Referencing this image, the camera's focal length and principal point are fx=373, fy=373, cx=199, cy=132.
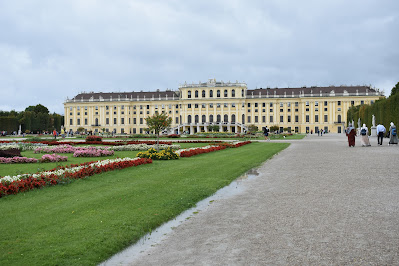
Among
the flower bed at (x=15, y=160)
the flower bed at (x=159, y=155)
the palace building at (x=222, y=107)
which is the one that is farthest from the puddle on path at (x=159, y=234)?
the palace building at (x=222, y=107)

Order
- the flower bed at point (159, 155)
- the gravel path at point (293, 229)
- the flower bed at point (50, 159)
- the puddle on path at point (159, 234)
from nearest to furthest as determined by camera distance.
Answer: the gravel path at point (293, 229) → the puddle on path at point (159, 234) → the flower bed at point (50, 159) → the flower bed at point (159, 155)

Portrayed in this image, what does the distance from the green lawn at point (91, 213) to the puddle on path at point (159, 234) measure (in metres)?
0.09

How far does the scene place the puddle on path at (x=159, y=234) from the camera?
3.90 m

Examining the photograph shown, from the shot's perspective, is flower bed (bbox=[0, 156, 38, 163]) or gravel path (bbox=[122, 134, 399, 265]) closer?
gravel path (bbox=[122, 134, 399, 265])

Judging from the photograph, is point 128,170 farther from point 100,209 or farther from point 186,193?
point 100,209

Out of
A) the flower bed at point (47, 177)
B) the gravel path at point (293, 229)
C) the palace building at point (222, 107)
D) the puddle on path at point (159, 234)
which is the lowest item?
the puddle on path at point (159, 234)

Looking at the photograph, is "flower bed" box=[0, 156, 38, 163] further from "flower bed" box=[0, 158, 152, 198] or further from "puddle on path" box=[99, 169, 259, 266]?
"puddle on path" box=[99, 169, 259, 266]

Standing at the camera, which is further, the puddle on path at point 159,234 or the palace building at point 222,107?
the palace building at point 222,107

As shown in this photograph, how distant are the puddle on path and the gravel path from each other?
10 cm

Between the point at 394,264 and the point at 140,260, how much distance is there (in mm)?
2446

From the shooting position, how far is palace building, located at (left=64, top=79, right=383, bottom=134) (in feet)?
260

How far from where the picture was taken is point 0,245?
4.11m

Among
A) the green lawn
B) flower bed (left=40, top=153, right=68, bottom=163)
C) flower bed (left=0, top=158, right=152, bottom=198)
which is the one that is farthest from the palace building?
the green lawn

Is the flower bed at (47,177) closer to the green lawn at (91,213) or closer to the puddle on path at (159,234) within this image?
the green lawn at (91,213)
